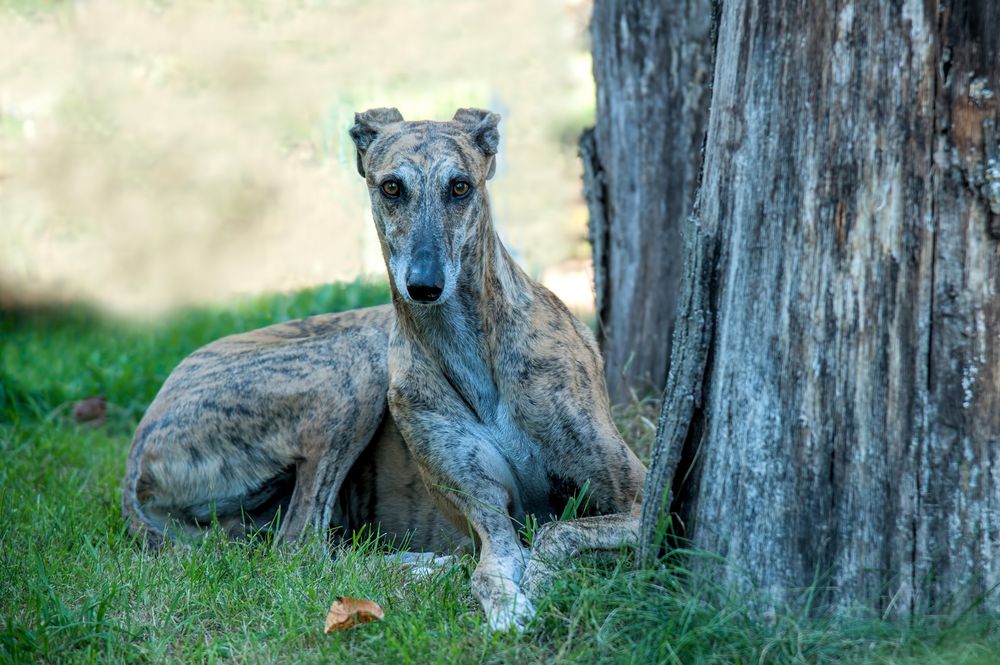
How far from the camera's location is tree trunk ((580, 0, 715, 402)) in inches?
208

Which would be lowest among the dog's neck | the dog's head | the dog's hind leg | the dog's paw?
the dog's paw

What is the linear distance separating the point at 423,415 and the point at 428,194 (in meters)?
0.78

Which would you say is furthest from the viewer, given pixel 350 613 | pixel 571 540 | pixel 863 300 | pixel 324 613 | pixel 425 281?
pixel 425 281

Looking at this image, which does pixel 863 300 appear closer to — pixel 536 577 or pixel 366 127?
pixel 536 577

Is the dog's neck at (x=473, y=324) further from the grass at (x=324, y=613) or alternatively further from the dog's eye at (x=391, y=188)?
the grass at (x=324, y=613)

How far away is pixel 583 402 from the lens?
3.74 m

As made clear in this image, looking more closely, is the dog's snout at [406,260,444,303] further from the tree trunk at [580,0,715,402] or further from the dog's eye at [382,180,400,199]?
the tree trunk at [580,0,715,402]

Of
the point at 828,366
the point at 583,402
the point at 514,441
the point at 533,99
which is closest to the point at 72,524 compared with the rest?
the point at 514,441

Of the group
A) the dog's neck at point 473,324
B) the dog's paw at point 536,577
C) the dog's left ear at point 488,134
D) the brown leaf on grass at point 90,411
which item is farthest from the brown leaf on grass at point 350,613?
the brown leaf on grass at point 90,411

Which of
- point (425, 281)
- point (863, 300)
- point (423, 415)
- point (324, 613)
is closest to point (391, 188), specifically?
point (425, 281)

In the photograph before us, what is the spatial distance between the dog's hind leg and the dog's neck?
2.03 feet

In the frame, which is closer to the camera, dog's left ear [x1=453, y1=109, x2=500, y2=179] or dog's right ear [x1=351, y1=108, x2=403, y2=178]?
dog's left ear [x1=453, y1=109, x2=500, y2=179]

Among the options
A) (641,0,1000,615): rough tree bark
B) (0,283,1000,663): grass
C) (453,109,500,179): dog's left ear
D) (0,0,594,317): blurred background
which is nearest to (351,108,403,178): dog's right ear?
(453,109,500,179): dog's left ear

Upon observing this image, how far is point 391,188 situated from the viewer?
378 cm
